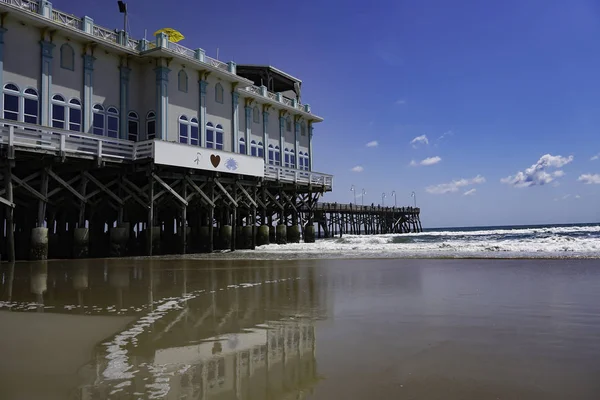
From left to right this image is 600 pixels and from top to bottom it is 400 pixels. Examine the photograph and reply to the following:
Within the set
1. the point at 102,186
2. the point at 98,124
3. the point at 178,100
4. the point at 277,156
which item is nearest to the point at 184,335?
the point at 102,186

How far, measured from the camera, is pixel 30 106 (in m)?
18.0

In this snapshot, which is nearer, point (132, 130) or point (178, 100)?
point (132, 130)

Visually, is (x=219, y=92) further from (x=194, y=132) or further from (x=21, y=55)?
(x=21, y=55)

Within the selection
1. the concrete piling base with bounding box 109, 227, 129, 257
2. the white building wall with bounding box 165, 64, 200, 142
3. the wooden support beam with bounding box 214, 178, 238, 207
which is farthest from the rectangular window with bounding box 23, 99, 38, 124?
the wooden support beam with bounding box 214, 178, 238, 207

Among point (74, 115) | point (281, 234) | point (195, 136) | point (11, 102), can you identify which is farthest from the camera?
point (281, 234)

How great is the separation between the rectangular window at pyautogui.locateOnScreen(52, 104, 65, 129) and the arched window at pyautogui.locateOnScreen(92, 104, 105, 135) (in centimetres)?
140

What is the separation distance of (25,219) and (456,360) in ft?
→ 69.4

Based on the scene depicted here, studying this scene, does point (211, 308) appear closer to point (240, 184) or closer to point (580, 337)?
point (580, 337)

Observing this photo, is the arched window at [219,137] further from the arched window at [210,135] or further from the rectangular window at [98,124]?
the rectangular window at [98,124]

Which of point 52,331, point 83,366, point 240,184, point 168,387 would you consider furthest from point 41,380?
point 240,184

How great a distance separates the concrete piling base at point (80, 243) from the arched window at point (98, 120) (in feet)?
15.9

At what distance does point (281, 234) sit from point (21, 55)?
1614 centimetres


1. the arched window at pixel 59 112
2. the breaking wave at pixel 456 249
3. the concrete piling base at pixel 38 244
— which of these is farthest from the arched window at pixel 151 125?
the breaking wave at pixel 456 249

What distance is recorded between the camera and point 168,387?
329 centimetres
